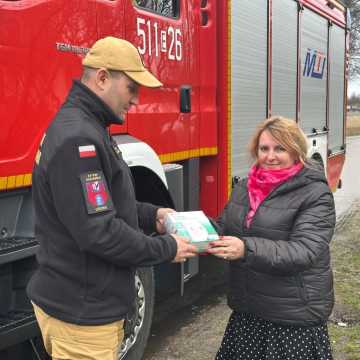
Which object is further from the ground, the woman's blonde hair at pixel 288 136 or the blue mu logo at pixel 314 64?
the blue mu logo at pixel 314 64

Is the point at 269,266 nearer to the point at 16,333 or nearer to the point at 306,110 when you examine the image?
the point at 16,333

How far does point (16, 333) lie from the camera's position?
2492 mm

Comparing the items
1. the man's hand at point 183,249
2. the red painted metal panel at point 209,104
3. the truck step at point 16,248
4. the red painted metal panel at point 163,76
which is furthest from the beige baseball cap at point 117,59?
the red painted metal panel at point 209,104

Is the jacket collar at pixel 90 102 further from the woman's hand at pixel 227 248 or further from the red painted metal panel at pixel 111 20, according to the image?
the red painted metal panel at pixel 111 20

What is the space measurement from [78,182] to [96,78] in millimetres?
380

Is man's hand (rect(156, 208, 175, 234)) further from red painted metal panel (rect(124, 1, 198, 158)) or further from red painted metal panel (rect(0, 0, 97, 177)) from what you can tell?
red painted metal panel (rect(124, 1, 198, 158))

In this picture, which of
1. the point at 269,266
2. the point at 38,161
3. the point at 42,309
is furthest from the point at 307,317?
the point at 38,161

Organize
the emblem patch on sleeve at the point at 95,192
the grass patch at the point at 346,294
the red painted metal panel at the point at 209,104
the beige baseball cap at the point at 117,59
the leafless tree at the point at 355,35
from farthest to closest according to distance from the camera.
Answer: the leafless tree at the point at 355,35 → the red painted metal panel at the point at 209,104 → the grass patch at the point at 346,294 → the beige baseball cap at the point at 117,59 → the emblem patch on sleeve at the point at 95,192

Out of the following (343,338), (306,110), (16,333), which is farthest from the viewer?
(306,110)

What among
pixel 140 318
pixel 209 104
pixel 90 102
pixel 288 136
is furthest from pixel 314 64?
pixel 90 102

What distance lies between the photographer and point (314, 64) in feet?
22.9

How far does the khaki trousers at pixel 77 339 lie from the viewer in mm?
2150

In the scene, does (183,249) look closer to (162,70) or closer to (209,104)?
(162,70)

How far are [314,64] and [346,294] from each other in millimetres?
2930
